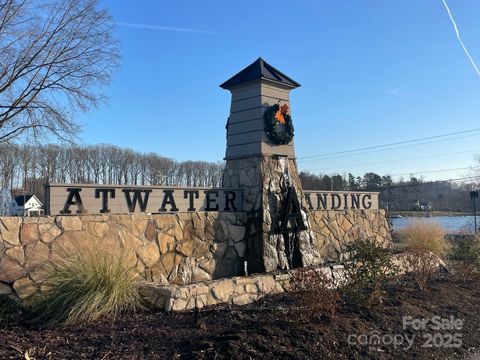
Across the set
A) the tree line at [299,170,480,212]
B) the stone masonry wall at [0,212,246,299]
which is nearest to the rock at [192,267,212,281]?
the stone masonry wall at [0,212,246,299]

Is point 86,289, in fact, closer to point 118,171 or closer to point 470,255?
point 470,255

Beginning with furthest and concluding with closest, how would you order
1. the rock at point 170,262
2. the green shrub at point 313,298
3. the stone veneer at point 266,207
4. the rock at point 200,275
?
the stone veneer at point 266,207 → the rock at point 200,275 → the rock at point 170,262 → the green shrub at point 313,298

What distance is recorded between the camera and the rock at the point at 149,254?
8.54 m

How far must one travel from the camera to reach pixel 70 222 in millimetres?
7734

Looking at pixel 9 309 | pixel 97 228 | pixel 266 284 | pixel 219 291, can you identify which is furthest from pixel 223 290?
pixel 9 309

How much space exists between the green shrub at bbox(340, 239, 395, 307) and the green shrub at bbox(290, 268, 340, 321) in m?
0.79

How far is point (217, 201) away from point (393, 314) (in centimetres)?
Answer: 491

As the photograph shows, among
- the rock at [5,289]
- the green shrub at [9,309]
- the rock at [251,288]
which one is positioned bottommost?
the rock at [251,288]

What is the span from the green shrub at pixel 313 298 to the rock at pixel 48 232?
12.8ft

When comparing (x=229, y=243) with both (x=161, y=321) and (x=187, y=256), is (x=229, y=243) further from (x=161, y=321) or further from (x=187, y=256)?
(x=161, y=321)

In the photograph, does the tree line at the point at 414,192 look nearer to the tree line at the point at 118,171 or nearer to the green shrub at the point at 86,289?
the tree line at the point at 118,171

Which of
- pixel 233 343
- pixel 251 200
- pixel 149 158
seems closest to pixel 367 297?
pixel 233 343

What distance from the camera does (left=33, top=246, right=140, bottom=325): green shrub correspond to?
576 centimetres

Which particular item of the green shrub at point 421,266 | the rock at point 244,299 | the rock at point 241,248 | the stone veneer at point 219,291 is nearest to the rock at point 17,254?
the stone veneer at point 219,291
